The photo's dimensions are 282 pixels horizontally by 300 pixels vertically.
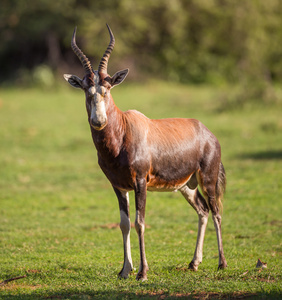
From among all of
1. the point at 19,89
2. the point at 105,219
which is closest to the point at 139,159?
the point at 105,219

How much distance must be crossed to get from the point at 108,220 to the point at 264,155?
748cm

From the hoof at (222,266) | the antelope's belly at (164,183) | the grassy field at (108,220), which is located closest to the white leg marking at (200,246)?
the grassy field at (108,220)

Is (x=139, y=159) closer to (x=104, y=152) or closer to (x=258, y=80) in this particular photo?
(x=104, y=152)

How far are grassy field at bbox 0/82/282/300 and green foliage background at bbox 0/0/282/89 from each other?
9.75 m

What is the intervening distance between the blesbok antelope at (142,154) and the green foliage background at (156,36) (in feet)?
79.2

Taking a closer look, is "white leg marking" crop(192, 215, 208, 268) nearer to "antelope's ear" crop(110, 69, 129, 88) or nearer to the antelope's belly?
the antelope's belly

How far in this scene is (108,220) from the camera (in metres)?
11.8

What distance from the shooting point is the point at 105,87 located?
727 cm

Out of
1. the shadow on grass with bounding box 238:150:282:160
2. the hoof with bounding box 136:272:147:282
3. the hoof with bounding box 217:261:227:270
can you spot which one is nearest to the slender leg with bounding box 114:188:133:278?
the hoof with bounding box 136:272:147:282

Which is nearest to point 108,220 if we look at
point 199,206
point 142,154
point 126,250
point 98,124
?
point 199,206

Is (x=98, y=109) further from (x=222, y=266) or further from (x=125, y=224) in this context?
(x=222, y=266)

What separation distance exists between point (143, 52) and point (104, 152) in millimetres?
29374

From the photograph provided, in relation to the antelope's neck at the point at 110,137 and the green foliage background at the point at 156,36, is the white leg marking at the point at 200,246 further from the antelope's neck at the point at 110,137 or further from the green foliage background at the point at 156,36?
the green foliage background at the point at 156,36

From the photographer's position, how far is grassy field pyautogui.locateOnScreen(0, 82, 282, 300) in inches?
A: 284
